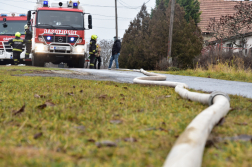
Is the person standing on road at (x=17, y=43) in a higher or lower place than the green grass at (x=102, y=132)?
higher

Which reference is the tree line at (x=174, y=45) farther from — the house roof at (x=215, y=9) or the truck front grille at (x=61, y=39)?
the house roof at (x=215, y=9)

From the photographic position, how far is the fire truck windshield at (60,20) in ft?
42.1

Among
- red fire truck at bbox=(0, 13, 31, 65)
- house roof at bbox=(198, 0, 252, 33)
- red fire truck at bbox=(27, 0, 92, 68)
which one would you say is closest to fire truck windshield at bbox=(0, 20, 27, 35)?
red fire truck at bbox=(0, 13, 31, 65)

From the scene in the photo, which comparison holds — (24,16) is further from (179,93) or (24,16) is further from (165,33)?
(179,93)

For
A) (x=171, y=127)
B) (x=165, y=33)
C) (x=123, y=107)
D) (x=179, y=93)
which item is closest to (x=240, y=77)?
(x=179, y=93)

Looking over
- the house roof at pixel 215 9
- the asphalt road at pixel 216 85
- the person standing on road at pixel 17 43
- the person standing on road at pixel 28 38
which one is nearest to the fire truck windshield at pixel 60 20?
the person standing on road at pixel 28 38

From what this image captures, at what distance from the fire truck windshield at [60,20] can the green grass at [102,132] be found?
10.4 metres

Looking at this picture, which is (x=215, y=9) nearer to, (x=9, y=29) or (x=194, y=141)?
(x=9, y=29)

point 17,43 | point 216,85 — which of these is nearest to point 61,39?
point 17,43

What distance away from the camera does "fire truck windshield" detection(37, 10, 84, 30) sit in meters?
12.8

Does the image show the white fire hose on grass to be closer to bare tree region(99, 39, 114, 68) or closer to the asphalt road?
the asphalt road

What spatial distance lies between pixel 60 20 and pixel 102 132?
12.0m

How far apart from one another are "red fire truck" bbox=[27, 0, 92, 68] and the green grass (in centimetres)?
1031

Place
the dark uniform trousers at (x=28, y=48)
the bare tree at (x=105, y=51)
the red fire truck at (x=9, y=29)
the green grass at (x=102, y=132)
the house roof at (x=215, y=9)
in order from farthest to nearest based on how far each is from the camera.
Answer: the bare tree at (x=105, y=51) < the house roof at (x=215, y=9) < the red fire truck at (x=9, y=29) < the dark uniform trousers at (x=28, y=48) < the green grass at (x=102, y=132)
